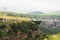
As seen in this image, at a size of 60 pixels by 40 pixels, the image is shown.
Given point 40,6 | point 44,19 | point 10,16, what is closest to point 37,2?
point 40,6

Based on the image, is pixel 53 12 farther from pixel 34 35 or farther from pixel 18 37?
pixel 18 37

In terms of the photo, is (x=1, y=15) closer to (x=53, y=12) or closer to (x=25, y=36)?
(x=25, y=36)

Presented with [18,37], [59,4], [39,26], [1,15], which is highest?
[59,4]

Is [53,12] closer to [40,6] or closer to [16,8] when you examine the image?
[40,6]

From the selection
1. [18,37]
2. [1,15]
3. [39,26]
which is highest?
[1,15]

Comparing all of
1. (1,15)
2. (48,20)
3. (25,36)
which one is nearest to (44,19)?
(48,20)

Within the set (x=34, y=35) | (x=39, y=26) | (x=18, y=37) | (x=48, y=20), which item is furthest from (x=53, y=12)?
(x=18, y=37)

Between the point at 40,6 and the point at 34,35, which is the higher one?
the point at 40,6

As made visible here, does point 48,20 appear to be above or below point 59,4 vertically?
below
